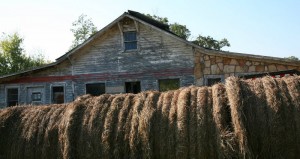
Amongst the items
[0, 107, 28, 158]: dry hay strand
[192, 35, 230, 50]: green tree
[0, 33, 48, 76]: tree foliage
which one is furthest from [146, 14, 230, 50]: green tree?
[0, 107, 28, 158]: dry hay strand

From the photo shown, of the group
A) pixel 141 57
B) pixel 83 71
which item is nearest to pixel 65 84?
pixel 83 71

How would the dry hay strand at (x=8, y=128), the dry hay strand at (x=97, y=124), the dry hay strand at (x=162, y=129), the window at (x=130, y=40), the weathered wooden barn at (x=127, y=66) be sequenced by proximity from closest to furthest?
the dry hay strand at (x=162, y=129) < the dry hay strand at (x=97, y=124) < the dry hay strand at (x=8, y=128) < the weathered wooden barn at (x=127, y=66) < the window at (x=130, y=40)

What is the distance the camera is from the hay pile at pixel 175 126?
15.0 ft

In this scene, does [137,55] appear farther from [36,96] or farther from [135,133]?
[135,133]

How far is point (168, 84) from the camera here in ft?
61.7

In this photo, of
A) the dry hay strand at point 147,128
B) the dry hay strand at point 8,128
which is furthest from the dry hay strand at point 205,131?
the dry hay strand at point 8,128

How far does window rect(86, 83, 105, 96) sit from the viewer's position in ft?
65.3

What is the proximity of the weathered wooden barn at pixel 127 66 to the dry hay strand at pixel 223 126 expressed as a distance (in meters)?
12.4

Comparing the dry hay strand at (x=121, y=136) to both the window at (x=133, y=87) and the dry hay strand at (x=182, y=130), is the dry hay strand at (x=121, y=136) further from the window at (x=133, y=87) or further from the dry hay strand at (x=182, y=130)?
the window at (x=133, y=87)

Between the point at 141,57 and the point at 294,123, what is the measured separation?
15.1m

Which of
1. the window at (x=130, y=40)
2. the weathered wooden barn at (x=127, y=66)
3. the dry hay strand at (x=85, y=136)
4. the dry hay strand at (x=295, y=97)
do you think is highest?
the window at (x=130, y=40)

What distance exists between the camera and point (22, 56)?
43750 mm

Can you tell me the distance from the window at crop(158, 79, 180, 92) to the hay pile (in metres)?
13.0

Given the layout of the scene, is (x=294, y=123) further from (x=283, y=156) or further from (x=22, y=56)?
(x=22, y=56)
